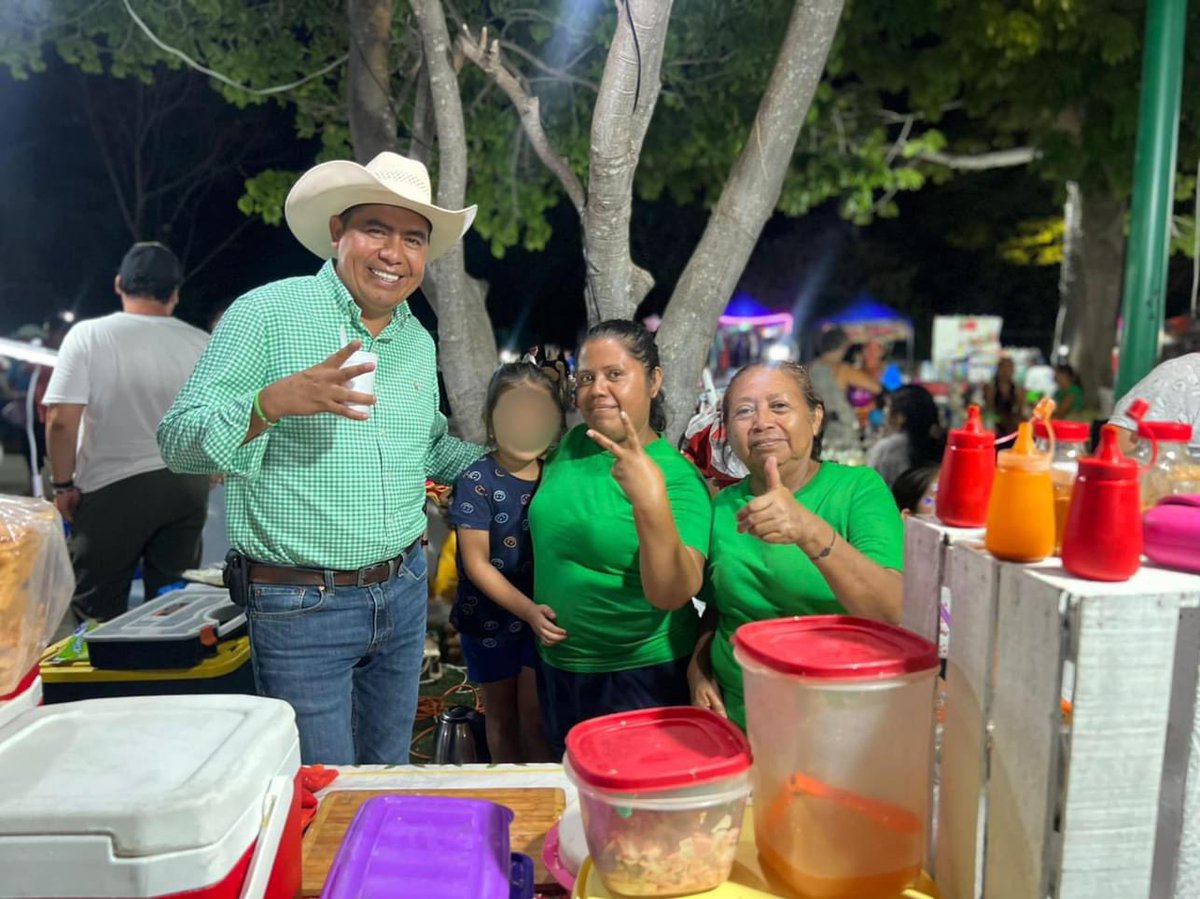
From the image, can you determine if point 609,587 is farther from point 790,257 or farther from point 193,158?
point 790,257

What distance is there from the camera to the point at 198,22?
590 cm

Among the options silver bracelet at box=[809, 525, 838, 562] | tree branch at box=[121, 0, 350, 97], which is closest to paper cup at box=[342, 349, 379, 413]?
silver bracelet at box=[809, 525, 838, 562]

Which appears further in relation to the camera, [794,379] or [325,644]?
[325,644]

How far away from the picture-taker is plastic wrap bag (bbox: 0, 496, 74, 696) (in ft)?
4.70

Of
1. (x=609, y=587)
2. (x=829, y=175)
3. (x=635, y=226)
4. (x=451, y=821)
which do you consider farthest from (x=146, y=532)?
(x=635, y=226)

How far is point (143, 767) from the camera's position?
123cm

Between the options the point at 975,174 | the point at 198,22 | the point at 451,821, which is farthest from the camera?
the point at 975,174

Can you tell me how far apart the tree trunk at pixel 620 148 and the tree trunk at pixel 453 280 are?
2.06 ft

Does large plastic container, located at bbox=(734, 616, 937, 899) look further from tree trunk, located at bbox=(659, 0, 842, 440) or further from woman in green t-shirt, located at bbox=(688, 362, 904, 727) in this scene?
tree trunk, located at bbox=(659, 0, 842, 440)

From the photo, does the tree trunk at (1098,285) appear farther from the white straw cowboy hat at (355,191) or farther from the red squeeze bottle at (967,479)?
the red squeeze bottle at (967,479)

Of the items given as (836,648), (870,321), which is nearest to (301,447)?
(836,648)

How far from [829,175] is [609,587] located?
22.3 ft

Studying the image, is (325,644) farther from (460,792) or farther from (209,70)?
(209,70)

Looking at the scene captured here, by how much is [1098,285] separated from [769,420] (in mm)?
11359
